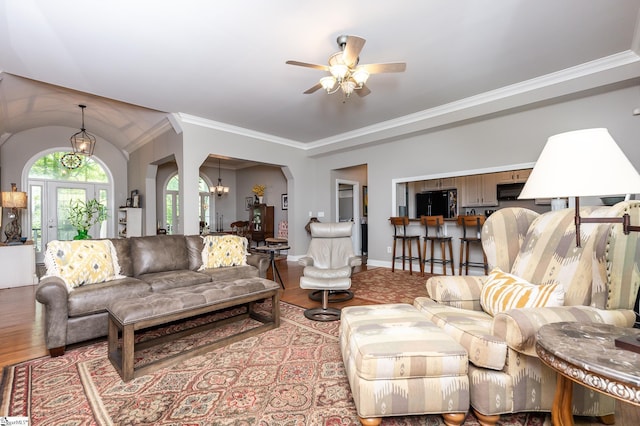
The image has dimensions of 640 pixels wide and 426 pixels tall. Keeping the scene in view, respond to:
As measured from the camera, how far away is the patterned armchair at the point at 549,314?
1.41 meters

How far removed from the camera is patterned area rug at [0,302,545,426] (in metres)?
1.56

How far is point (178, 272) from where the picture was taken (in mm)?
3279

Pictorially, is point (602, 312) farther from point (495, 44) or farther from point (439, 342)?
point (495, 44)

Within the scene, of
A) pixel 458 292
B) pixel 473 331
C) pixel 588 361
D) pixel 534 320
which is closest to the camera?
pixel 588 361

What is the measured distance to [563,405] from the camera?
1247mm

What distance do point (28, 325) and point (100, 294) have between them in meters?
1.20

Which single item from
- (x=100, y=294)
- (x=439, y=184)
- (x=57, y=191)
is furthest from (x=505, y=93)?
(x=57, y=191)

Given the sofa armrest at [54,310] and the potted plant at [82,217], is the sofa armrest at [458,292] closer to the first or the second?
the sofa armrest at [54,310]

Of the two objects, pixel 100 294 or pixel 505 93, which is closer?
pixel 100 294

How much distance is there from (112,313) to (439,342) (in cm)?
211

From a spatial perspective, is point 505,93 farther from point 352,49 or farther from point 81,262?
point 81,262

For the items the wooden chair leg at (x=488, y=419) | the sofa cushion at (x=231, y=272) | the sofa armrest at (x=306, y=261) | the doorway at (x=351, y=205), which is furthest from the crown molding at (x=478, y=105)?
the wooden chair leg at (x=488, y=419)

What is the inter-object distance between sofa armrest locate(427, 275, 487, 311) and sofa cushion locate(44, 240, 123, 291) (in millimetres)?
2960

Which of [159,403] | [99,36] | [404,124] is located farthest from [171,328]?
[404,124]
